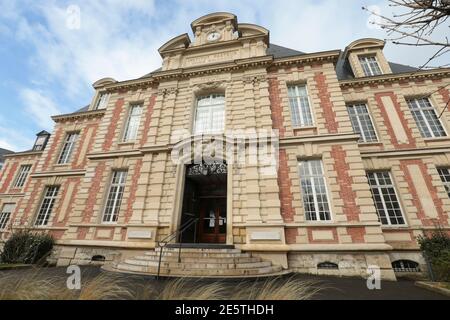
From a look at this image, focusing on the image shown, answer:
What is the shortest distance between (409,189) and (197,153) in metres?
8.97

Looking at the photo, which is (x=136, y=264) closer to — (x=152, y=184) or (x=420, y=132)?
(x=152, y=184)

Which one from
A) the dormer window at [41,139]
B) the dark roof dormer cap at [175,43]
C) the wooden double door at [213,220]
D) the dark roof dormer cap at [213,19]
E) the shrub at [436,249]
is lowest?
the shrub at [436,249]

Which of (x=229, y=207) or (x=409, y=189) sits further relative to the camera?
(x=409, y=189)

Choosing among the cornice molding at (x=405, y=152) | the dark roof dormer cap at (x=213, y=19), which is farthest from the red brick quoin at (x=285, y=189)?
the dark roof dormer cap at (x=213, y=19)

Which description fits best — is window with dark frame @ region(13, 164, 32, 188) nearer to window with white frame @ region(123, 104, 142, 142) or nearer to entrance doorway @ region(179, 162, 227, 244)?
window with white frame @ region(123, 104, 142, 142)

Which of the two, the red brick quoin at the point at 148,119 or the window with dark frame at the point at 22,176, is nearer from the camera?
the red brick quoin at the point at 148,119

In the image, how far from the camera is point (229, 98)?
10.1m

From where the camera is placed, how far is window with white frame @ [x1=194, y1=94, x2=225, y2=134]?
9.95 metres

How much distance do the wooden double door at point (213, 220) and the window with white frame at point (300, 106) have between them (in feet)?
16.3

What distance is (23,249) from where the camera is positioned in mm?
8430

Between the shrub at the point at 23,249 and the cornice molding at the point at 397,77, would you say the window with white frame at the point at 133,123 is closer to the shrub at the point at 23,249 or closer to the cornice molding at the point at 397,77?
the shrub at the point at 23,249

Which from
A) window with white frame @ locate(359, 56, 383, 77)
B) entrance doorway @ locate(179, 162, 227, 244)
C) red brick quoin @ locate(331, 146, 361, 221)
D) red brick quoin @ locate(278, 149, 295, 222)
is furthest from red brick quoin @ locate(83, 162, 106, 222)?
window with white frame @ locate(359, 56, 383, 77)

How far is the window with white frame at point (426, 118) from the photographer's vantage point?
377 inches
